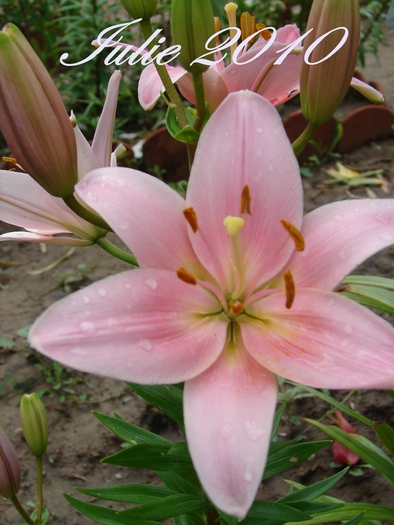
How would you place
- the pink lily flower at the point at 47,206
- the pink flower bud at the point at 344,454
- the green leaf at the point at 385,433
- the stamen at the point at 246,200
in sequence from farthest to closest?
the pink flower bud at the point at 344,454
the green leaf at the point at 385,433
the pink lily flower at the point at 47,206
the stamen at the point at 246,200

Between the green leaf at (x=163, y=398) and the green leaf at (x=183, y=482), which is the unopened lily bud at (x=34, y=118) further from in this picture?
the green leaf at (x=183, y=482)

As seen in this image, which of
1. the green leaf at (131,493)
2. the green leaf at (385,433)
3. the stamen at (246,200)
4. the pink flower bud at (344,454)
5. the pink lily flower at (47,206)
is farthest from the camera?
the pink flower bud at (344,454)

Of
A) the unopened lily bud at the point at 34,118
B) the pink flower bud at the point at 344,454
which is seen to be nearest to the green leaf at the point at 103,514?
the unopened lily bud at the point at 34,118

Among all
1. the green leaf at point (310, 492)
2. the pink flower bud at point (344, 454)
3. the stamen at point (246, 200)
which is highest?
the stamen at point (246, 200)

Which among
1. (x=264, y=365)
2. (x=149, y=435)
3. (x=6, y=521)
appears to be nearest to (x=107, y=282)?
(x=264, y=365)

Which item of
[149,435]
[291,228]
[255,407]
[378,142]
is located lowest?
[378,142]

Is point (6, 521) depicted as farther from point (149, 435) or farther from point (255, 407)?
point (255, 407)
